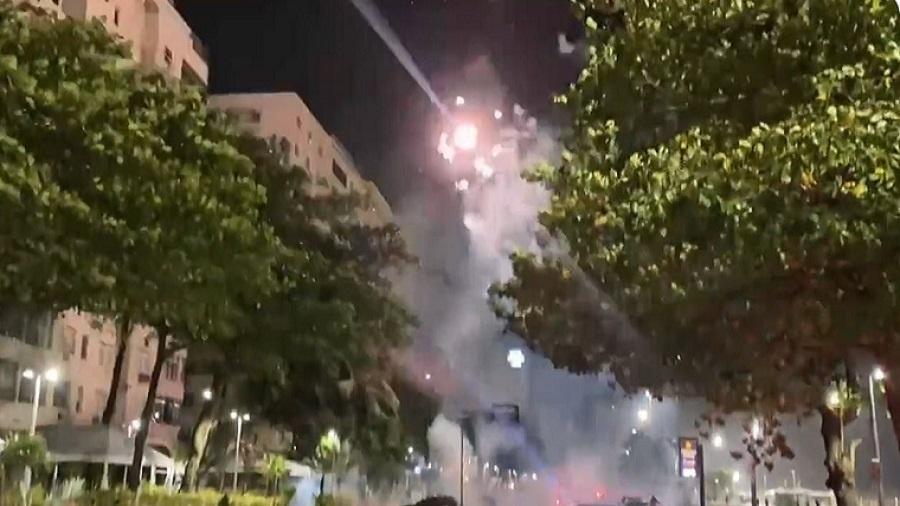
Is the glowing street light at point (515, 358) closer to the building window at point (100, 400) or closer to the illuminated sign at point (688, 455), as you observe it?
the illuminated sign at point (688, 455)

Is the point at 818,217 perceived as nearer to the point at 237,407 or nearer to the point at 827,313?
the point at 827,313

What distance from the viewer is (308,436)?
28.5 feet

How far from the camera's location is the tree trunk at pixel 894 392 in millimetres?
4551

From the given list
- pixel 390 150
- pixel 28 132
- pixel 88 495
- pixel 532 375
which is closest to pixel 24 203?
pixel 28 132

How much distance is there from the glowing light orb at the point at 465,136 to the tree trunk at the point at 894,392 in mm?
4560

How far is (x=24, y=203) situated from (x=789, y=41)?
12.8ft

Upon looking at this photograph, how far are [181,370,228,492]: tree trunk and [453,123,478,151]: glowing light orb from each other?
279cm

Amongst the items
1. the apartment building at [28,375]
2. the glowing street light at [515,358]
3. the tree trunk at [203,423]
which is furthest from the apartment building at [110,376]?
the glowing street light at [515,358]

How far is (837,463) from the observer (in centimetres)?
732

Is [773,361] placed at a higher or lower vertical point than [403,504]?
higher

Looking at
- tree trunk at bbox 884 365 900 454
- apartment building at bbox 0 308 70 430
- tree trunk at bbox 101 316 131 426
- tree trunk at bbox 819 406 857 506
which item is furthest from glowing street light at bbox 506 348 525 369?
tree trunk at bbox 884 365 900 454

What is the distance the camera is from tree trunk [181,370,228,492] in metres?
8.84

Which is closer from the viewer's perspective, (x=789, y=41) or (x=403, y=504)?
(x=789, y=41)

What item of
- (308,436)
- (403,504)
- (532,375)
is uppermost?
(532,375)
